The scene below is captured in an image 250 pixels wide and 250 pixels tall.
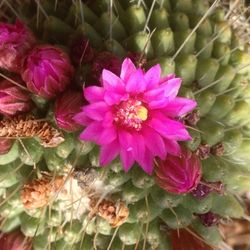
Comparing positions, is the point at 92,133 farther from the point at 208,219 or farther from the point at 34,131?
the point at 208,219

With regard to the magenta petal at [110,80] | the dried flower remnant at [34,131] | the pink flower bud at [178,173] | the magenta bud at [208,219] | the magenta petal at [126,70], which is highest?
the magenta petal at [126,70]

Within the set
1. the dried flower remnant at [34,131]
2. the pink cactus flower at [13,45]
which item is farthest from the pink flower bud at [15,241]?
the pink cactus flower at [13,45]

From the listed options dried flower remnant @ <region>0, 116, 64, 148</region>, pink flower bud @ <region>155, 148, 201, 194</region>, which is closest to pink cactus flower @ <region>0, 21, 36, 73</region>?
dried flower remnant @ <region>0, 116, 64, 148</region>

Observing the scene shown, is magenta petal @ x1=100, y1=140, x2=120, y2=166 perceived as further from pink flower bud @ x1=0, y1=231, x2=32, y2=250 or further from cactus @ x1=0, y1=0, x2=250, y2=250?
pink flower bud @ x1=0, y1=231, x2=32, y2=250

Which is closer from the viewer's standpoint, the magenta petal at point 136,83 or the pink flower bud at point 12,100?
the magenta petal at point 136,83

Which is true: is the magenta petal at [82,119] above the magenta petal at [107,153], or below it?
above

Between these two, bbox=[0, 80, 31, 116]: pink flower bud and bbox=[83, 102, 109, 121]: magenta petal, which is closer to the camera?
bbox=[83, 102, 109, 121]: magenta petal

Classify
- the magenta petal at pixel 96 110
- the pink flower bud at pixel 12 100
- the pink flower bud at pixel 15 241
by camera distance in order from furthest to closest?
the pink flower bud at pixel 15 241 < the pink flower bud at pixel 12 100 < the magenta petal at pixel 96 110

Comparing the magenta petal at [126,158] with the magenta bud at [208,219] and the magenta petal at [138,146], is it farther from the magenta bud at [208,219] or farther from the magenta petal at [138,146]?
the magenta bud at [208,219]
